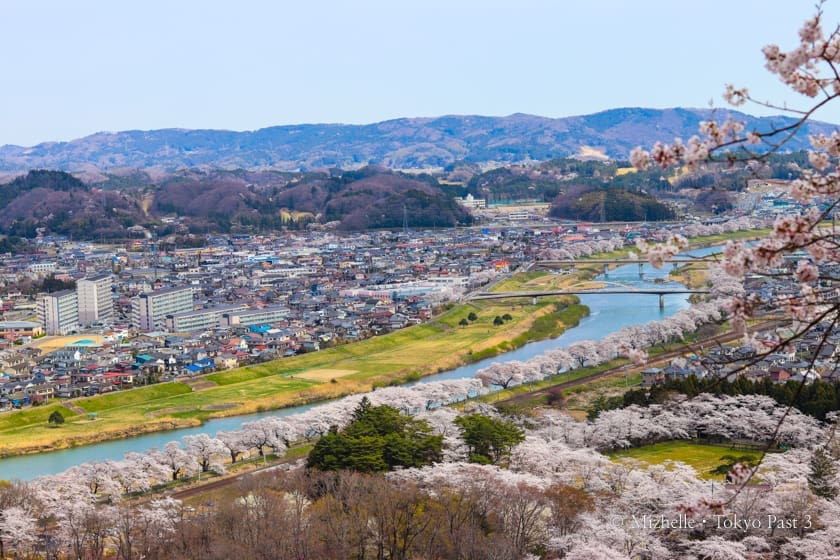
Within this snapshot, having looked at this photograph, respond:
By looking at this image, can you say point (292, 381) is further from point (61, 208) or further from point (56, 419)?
point (61, 208)

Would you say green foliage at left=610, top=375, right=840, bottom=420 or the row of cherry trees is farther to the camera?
green foliage at left=610, top=375, right=840, bottom=420

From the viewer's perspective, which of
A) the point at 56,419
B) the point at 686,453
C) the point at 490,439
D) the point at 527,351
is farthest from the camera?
the point at 527,351

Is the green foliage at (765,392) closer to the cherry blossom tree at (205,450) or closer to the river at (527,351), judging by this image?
the cherry blossom tree at (205,450)

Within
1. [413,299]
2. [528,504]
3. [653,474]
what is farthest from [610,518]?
[413,299]

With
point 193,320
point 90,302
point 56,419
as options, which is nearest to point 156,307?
point 193,320

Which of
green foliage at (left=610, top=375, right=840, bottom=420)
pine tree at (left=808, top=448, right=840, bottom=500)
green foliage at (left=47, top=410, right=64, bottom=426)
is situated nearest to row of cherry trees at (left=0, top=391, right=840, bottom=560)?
pine tree at (left=808, top=448, right=840, bottom=500)

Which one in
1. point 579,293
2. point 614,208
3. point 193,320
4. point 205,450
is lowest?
point 193,320

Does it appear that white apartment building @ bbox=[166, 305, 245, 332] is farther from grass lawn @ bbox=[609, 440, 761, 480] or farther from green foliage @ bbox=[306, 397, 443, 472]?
grass lawn @ bbox=[609, 440, 761, 480]
